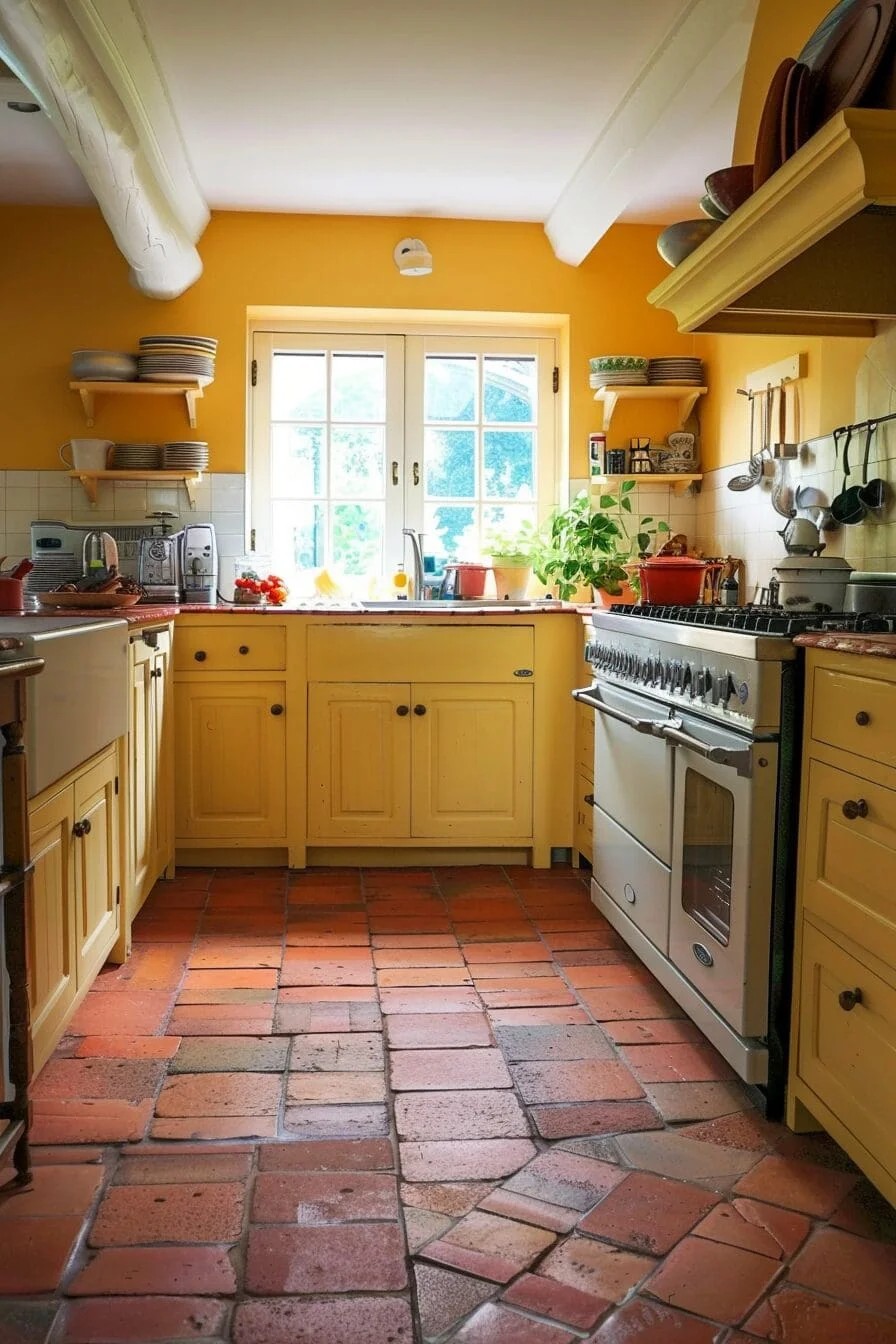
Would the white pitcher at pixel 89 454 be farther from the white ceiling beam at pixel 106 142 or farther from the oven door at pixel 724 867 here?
the oven door at pixel 724 867

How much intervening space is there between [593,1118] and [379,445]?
10.0ft

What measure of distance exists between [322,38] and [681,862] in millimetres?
2344

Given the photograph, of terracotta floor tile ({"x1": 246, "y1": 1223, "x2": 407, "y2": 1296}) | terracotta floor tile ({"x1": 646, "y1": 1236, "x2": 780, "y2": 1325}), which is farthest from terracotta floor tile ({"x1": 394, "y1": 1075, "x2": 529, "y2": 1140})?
terracotta floor tile ({"x1": 646, "y1": 1236, "x2": 780, "y2": 1325})

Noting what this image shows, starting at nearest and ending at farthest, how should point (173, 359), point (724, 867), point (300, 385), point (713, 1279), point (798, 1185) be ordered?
1. point (713, 1279)
2. point (798, 1185)
3. point (724, 867)
4. point (173, 359)
5. point (300, 385)

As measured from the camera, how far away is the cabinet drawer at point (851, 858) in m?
1.59

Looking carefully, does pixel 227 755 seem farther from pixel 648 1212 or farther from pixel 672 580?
pixel 648 1212

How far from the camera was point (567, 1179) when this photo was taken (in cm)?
177

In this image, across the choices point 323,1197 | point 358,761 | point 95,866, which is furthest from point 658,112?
point 323,1197

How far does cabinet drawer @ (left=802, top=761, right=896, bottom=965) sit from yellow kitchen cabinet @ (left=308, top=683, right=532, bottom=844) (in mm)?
1871

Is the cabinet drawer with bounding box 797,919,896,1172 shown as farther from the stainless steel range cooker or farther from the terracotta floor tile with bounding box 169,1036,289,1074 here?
the terracotta floor tile with bounding box 169,1036,289,1074

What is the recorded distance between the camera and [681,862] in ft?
7.73

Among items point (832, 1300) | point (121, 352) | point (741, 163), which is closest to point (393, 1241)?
point (832, 1300)

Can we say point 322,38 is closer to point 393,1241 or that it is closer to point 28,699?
point 28,699

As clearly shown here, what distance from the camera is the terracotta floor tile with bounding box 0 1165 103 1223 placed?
5.45ft
